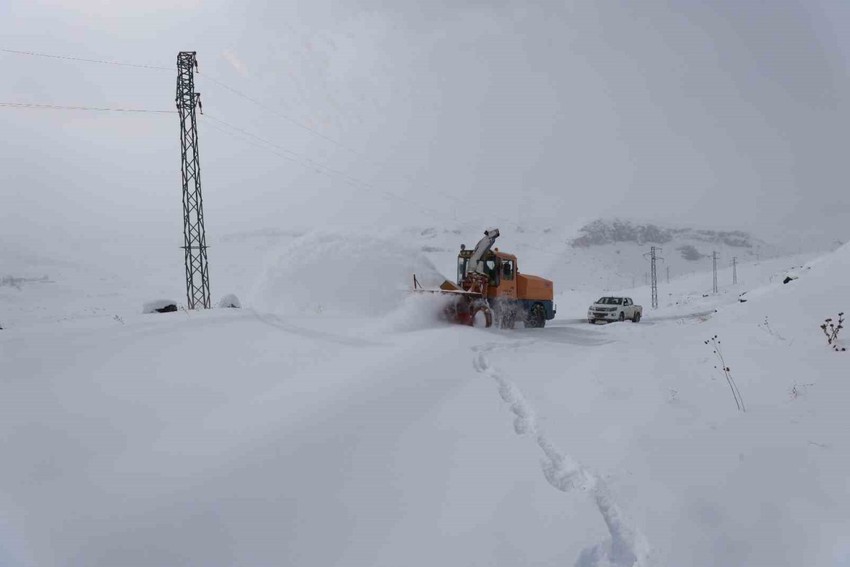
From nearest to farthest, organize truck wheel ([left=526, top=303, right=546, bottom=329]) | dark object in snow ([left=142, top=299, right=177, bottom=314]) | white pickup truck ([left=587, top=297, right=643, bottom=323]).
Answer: dark object in snow ([left=142, top=299, right=177, bottom=314]) < truck wheel ([left=526, top=303, right=546, bottom=329]) < white pickup truck ([left=587, top=297, right=643, bottom=323])

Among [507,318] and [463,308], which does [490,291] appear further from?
[463,308]

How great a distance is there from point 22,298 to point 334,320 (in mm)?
38658

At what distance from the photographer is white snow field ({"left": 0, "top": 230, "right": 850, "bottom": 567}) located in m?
3.35

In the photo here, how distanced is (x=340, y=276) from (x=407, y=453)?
12117 mm

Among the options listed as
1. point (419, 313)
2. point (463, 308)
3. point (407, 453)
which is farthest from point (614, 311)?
point (407, 453)

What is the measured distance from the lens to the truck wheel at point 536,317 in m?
19.6

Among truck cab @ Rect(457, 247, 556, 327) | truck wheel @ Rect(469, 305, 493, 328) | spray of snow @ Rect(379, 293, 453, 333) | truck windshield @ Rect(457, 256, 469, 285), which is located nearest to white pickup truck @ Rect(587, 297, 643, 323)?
truck cab @ Rect(457, 247, 556, 327)

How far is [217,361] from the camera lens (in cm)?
730

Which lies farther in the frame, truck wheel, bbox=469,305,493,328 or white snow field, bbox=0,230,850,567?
truck wheel, bbox=469,305,493,328

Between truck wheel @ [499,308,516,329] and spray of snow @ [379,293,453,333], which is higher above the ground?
spray of snow @ [379,293,453,333]

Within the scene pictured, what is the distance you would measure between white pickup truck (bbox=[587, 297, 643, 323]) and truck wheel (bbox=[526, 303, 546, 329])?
583cm

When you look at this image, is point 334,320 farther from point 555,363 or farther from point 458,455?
point 458,455

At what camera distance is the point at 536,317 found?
65.0ft

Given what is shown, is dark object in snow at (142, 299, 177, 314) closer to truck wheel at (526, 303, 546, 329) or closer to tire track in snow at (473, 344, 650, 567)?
tire track in snow at (473, 344, 650, 567)
